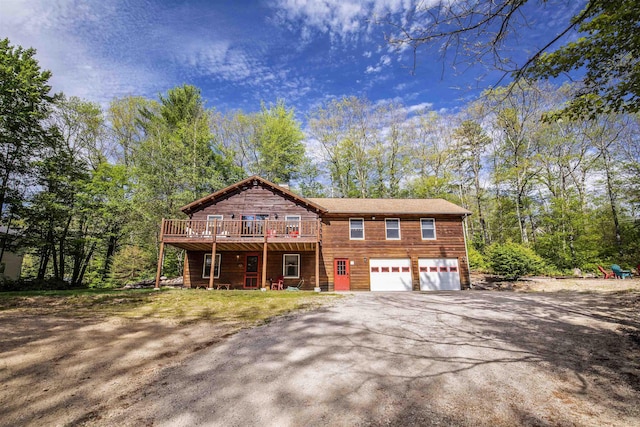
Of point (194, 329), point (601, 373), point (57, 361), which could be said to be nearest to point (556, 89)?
point (601, 373)

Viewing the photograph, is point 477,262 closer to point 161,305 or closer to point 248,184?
point 248,184

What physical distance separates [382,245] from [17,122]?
72.2 feet

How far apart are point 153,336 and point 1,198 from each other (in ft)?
55.6

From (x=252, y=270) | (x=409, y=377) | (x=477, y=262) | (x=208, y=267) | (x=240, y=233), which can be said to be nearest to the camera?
(x=409, y=377)

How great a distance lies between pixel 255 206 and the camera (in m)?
17.8

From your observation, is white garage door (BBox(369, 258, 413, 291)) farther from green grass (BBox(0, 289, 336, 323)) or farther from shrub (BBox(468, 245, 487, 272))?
shrub (BBox(468, 245, 487, 272))

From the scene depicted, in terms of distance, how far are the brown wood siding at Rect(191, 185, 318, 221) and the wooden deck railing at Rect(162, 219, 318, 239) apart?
4.18 ft

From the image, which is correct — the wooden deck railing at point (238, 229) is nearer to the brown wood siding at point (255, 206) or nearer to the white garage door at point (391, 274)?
the brown wood siding at point (255, 206)

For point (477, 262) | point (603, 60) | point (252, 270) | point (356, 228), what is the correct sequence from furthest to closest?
point (477, 262)
point (356, 228)
point (252, 270)
point (603, 60)

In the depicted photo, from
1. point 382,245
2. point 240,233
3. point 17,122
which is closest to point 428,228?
point 382,245

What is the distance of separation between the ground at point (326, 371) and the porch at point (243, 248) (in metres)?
7.97

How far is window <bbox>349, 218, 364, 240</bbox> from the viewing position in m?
17.8

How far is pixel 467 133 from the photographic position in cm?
2689

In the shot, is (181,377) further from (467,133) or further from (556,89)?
(467,133)
